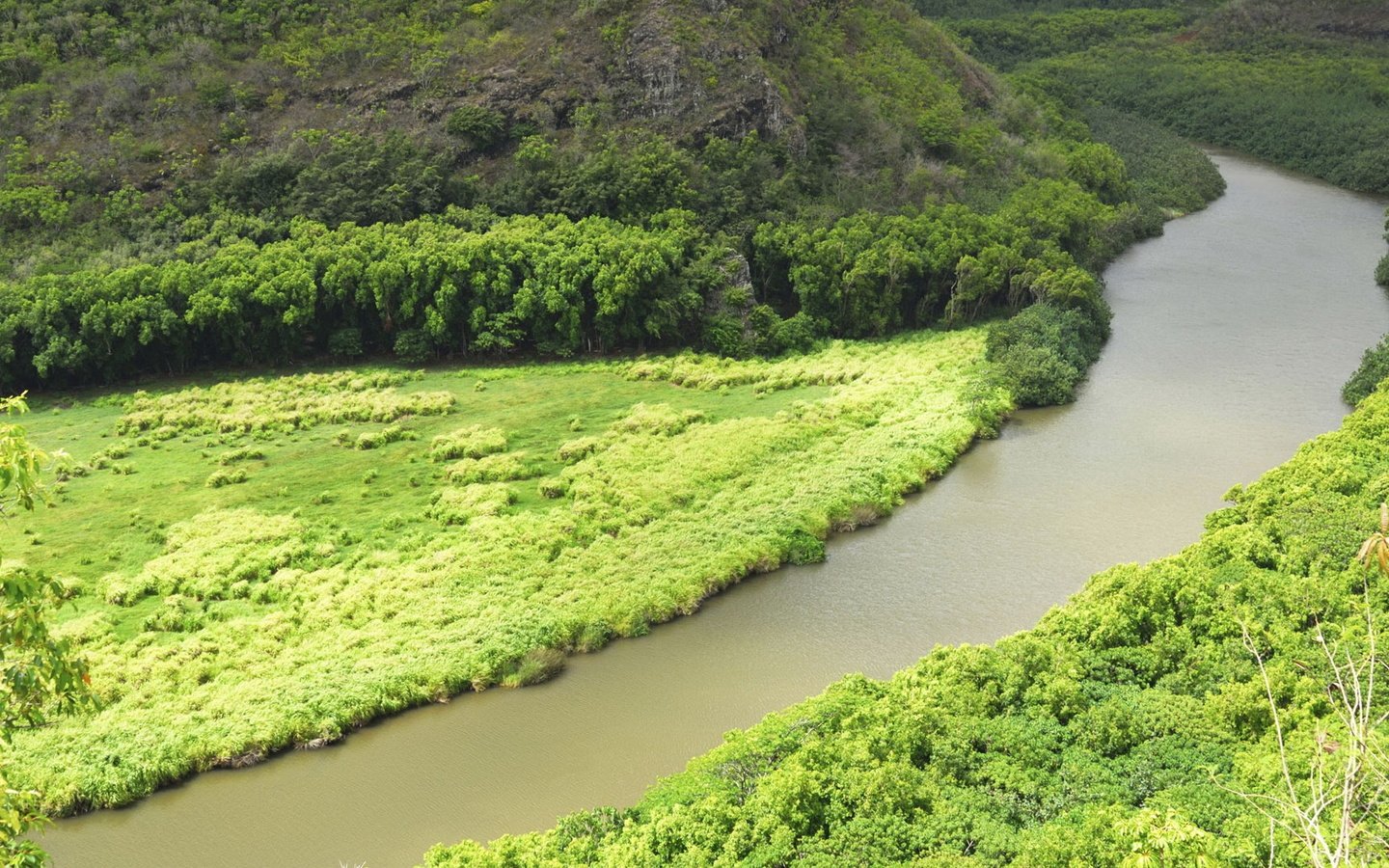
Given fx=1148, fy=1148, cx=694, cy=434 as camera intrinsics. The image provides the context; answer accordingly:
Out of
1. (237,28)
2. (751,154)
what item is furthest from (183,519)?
(237,28)

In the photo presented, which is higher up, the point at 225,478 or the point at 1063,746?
the point at 1063,746

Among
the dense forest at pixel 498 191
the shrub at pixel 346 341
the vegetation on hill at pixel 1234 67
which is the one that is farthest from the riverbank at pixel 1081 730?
the vegetation on hill at pixel 1234 67

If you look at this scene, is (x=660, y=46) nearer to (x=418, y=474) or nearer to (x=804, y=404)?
(x=804, y=404)

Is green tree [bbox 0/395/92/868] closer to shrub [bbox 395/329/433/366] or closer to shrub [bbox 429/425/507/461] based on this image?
shrub [bbox 429/425/507/461]

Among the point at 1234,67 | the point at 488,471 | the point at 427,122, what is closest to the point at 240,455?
the point at 488,471

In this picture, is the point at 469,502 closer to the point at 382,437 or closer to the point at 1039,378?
the point at 382,437

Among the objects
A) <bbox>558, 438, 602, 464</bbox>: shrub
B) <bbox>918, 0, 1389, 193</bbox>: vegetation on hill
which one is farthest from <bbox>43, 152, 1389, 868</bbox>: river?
<bbox>918, 0, 1389, 193</bbox>: vegetation on hill

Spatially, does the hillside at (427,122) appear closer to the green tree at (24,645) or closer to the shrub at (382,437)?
the shrub at (382,437)
